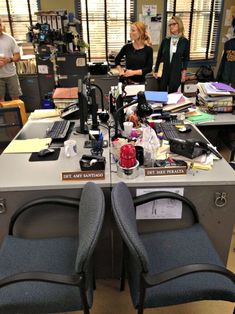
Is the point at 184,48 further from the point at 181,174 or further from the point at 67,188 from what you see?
the point at 67,188

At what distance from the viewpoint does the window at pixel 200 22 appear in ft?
16.6

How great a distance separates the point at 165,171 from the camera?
1460 millimetres

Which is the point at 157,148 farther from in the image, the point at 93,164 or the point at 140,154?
the point at 93,164

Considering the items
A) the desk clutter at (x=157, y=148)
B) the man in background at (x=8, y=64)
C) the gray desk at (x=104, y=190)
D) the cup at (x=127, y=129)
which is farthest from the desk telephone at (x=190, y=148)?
the man in background at (x=8, y=64)

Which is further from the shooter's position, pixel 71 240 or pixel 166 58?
pixel 166 58

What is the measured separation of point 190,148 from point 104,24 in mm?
4301

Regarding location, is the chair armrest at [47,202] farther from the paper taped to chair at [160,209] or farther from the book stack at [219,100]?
the book stack at [219,100]

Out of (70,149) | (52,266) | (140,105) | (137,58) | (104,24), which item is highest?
(104,24)

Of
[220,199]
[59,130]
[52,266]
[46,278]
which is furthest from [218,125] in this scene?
[46,278]

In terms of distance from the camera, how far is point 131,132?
6.35 ft

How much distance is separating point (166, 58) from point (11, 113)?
7.54ft

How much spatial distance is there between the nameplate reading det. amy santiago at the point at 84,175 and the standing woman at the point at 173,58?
10.0ft

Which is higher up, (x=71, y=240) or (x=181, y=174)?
(x=181, y=174)

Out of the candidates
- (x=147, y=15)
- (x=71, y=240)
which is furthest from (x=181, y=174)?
(x=147, y=15)
